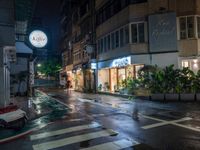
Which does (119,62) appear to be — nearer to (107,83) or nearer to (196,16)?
(107,83)

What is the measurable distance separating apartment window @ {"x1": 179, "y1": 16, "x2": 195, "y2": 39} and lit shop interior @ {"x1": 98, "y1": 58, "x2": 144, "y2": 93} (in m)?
5.05

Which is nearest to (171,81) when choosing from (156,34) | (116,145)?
(156,34)

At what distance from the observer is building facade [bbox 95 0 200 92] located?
2583cm

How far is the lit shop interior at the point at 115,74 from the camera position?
28984 mm

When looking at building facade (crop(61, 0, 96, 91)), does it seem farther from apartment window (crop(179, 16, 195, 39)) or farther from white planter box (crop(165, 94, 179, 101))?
white planter box (crop(165, 94, 179, 101))

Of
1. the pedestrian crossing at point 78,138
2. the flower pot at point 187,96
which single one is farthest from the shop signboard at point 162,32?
the pedestrian crossing at point 78,138

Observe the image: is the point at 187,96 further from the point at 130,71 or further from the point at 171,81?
the point at 130,71

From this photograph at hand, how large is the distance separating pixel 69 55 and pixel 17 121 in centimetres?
5163

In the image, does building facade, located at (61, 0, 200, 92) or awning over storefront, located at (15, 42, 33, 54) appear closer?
building facade, located at (61, 0, 200, 92)

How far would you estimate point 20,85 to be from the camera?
35.2 metres

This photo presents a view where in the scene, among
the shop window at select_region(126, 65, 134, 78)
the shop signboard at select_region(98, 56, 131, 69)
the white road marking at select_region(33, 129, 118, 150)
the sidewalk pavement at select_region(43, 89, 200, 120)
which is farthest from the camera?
the shop window at select_region(126, 65, 134, 78)

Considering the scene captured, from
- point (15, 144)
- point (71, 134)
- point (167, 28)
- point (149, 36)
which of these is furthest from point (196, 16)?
point (15, 144)

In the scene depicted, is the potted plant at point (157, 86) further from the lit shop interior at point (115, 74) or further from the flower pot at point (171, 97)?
the lit shop interior at point (115, 74)

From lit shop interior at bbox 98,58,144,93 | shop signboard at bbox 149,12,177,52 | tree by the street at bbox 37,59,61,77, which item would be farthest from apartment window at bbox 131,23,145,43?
tree by the street at bbox 37,59,61,77
